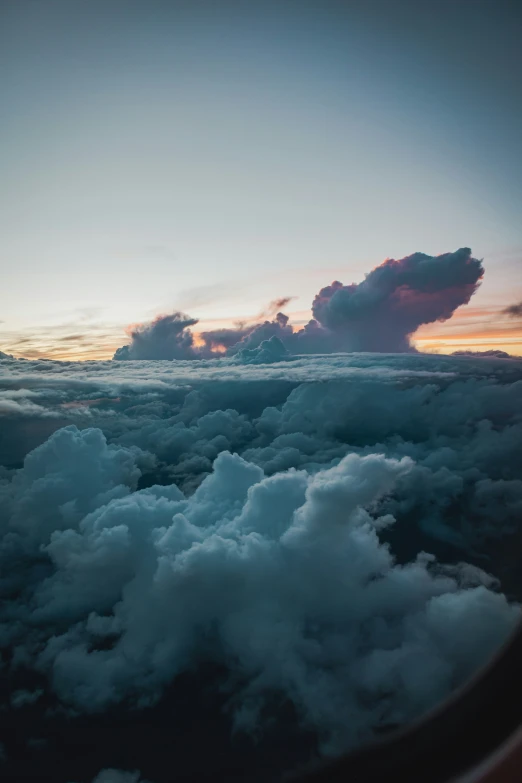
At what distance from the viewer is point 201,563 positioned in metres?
34.8

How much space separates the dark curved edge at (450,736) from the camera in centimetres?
241

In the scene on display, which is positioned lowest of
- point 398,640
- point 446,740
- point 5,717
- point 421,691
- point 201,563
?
point 5,717

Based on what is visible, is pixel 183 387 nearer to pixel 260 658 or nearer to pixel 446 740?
pixel 260 658

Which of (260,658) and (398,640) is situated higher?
(398,640)

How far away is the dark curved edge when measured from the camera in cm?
241

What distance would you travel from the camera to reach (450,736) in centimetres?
276

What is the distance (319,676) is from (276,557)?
1040cm

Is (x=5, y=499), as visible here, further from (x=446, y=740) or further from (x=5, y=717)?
(x=446, y=740)

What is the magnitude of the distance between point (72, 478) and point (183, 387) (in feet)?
257

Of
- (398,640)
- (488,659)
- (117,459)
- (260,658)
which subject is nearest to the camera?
(488,659)

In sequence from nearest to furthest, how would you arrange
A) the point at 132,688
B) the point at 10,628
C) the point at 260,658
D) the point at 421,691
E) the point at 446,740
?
the point at 446,740 → the point at 421,691 → the point at 260,658 → the point at 132,688 → the point at 10,628

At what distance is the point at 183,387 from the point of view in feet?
427

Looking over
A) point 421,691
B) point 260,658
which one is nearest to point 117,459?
point 260,658

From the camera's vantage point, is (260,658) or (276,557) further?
(260,658)
